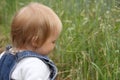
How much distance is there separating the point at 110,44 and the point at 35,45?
1.49 meters

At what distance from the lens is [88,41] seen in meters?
4.00

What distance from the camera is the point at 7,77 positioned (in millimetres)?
2488

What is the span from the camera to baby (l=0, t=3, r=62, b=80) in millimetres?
2414

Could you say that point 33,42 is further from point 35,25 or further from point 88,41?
point 88,41

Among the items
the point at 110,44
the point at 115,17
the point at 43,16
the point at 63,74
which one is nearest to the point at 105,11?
the point at 115,17

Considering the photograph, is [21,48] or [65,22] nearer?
[21,48]

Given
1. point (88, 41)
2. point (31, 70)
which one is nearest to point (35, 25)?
point (31, 70)

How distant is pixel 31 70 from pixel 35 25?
25cm

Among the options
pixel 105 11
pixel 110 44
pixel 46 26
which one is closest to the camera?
pixel 46 26

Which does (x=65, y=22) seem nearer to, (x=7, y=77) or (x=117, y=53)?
(x=117, y=53)

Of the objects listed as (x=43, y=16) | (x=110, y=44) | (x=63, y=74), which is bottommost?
(x=63, y=74)

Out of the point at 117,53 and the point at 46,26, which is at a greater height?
the point at 46,26

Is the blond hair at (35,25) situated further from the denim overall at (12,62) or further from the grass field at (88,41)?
the grass field at (88,41)

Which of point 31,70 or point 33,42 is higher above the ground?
point 33,42
